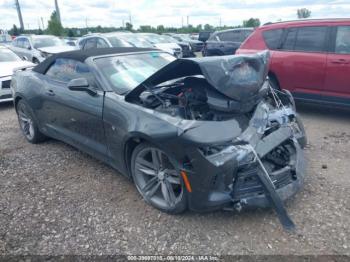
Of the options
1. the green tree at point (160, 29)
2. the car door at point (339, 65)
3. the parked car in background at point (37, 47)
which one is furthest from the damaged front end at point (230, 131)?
the green tree at point (160, 29)

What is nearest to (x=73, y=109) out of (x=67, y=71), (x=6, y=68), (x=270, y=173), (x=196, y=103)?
(x=67, y=71)

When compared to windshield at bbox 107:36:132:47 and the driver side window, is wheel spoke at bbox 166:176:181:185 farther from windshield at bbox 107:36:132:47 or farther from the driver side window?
windshield at bbox 107:36:132:47

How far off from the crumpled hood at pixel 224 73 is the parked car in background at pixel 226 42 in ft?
33.3

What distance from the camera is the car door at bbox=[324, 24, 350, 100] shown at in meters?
5.26

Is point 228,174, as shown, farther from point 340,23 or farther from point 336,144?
point 340,23

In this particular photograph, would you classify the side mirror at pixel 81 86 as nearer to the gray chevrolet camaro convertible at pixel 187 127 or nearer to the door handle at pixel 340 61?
the gray chevrolet camaro convertible at pixel 187 127

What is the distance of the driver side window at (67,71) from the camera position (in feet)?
12.8

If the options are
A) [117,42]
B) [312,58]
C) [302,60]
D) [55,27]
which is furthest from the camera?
[55,27]

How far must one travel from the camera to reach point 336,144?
4.64m

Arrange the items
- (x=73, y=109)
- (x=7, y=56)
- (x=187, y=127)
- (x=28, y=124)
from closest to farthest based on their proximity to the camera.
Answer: (x=187, y=127) → (x=73, y=109) → (x=28, y=124) → (x=7, y=56)

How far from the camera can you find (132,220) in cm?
303

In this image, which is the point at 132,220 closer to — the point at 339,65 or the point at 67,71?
the point at 67,71

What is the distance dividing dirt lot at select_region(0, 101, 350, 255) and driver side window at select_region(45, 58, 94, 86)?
117 cm

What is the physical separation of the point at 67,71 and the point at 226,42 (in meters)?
10.1
